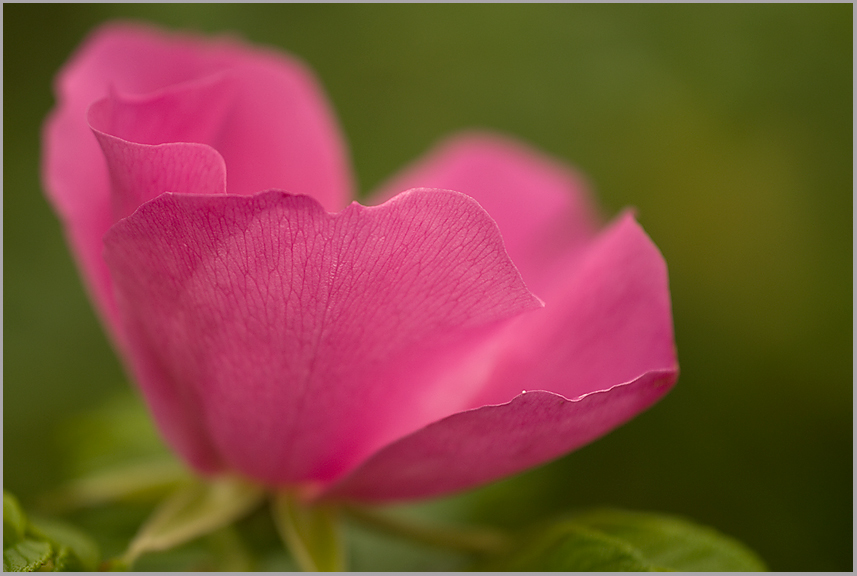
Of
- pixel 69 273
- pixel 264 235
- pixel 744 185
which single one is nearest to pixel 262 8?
pixel 69 273

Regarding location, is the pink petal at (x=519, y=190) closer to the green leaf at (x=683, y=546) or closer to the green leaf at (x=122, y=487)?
the green leaf at (x=683, y=546)

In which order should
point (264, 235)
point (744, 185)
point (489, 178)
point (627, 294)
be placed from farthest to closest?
point (744, 185) < point (489, 178) < point (627, 294) < point (264, 235)

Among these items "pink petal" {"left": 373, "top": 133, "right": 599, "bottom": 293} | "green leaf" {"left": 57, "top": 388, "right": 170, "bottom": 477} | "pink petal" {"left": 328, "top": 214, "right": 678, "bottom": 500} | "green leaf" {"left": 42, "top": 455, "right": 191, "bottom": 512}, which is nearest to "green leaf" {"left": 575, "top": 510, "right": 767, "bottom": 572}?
"pink petal" {"left": 328, "top": 214, "right": 678, "bottom": 500}

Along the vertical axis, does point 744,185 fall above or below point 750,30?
below

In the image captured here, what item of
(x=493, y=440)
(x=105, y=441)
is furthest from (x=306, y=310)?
(x=105, y=441)

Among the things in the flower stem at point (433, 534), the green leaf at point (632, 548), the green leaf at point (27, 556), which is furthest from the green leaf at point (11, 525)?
the green leaf at point (632, 548)

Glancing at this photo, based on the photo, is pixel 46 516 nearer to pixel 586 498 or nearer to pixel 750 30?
pixel 586 498
